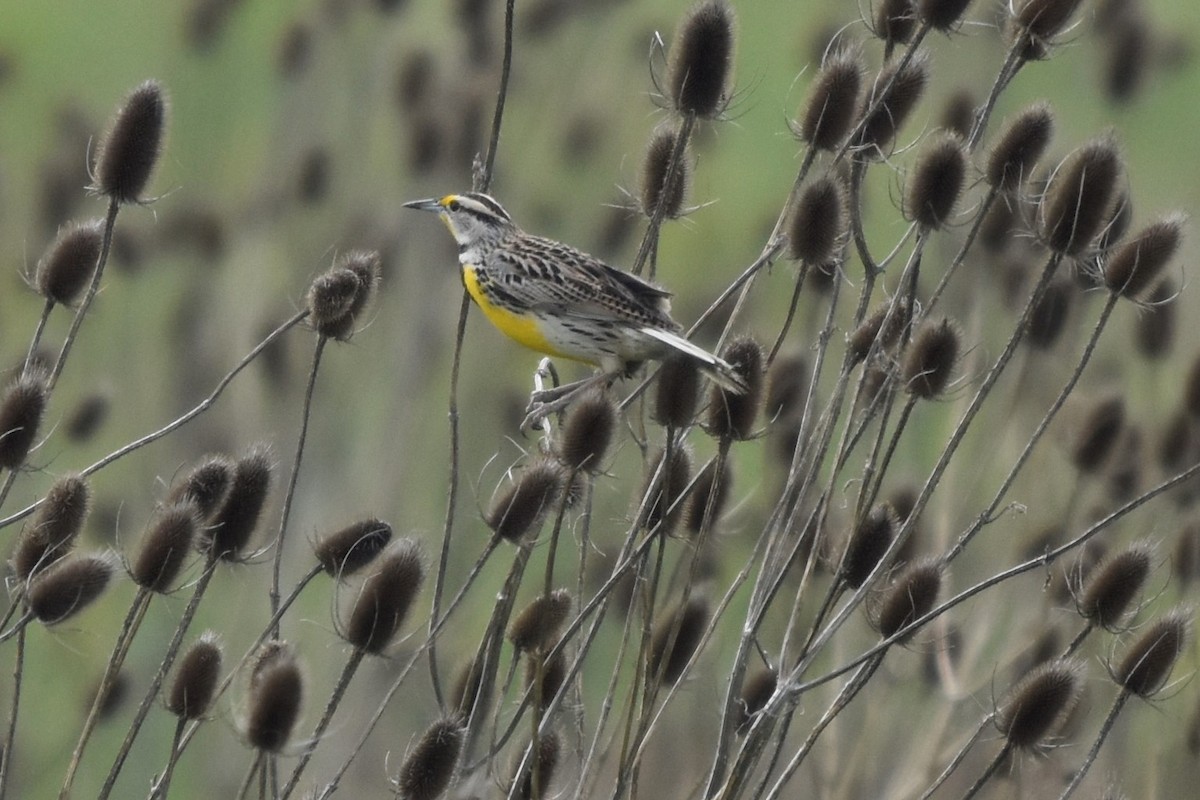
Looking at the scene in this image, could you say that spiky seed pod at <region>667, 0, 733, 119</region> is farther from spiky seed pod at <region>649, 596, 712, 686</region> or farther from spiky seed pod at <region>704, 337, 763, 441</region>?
spiky seed pod at <region>649, 596, 712, 686</region>

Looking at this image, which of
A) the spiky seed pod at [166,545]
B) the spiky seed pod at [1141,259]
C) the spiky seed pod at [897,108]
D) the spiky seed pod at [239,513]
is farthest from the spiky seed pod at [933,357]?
the spiky seed pod at [166,545]

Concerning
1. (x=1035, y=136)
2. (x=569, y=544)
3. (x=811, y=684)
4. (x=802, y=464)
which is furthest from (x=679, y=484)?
(x=569, y=544)

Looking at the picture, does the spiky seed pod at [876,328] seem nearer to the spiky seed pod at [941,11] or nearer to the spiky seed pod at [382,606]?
the spiky seed pod at [941,11]

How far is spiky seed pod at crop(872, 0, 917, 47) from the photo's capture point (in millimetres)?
3199

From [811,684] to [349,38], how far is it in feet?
12.6

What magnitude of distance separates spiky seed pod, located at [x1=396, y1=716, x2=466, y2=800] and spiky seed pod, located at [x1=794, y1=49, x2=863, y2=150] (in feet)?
4.70

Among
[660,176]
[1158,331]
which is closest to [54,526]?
[660,176]

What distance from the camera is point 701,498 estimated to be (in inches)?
118

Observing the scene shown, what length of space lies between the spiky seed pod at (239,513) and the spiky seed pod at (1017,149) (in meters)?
1.46

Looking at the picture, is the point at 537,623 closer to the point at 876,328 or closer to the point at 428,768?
the point at 428,768

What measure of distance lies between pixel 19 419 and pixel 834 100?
1618 millimetres

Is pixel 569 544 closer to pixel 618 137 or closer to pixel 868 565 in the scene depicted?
pixel 618 137

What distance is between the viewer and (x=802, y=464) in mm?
2689

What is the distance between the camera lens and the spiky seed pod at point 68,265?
3070 mm
